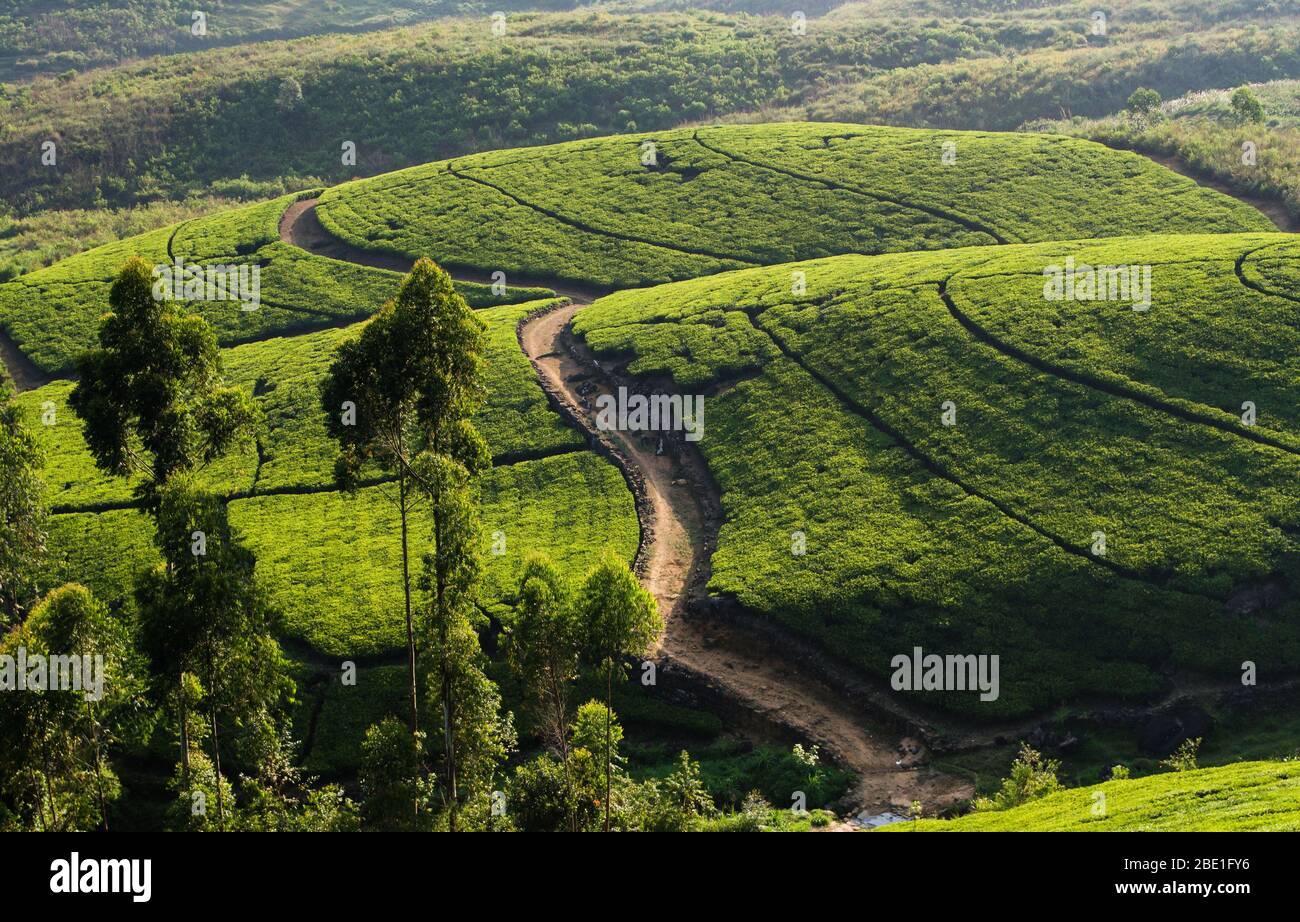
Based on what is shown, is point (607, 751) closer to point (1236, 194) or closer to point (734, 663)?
point (734, 663)

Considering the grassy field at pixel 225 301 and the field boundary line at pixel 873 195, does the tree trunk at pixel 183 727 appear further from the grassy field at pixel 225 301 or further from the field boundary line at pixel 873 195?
the field boundary line at pixel 873 195

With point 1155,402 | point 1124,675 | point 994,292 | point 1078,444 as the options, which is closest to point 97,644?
Answer: point 1124,675

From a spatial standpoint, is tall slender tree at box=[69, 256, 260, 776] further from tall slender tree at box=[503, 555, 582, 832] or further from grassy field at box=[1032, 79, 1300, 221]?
grassy field at box=[1032, 79, 1300, 221]

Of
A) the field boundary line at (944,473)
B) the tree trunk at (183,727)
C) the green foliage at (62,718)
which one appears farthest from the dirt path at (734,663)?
Answer: the green foliage at (62,718)

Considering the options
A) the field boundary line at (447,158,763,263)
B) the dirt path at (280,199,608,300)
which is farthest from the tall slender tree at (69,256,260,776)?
the field boundary line at (447,158,763,263)

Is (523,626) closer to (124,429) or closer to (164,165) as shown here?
(124,429)

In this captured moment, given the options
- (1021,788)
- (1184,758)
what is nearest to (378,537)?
(1021,788)

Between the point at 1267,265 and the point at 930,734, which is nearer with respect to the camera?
the point at 930,734
